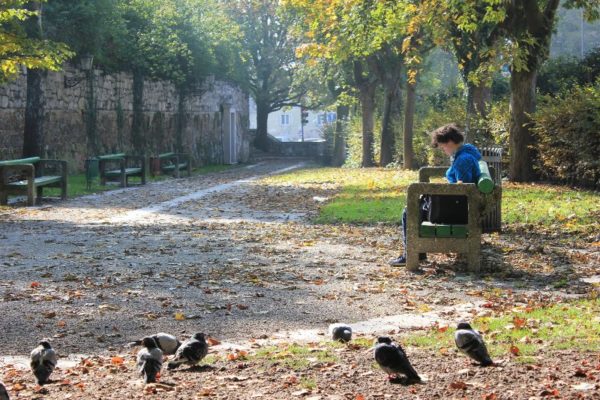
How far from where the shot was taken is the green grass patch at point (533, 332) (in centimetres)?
679

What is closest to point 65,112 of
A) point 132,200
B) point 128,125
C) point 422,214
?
point 128,125

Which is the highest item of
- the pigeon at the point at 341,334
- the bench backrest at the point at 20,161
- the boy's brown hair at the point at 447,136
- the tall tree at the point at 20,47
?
the tall tree at the point at 20,47

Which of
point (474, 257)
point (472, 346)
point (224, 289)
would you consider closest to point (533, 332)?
point (472, 346)

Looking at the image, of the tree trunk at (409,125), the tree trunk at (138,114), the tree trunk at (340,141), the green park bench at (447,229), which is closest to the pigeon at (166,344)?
the green park bench at (447,229)

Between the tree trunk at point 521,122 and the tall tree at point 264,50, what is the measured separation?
46710 millimetres

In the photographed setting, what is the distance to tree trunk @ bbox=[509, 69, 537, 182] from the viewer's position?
23.6 meters

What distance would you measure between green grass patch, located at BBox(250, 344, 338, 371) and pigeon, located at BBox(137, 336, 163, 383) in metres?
0.83

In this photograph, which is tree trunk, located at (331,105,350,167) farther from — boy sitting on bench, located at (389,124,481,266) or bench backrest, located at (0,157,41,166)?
boy sitting on bench, located at (389,124,481,266)

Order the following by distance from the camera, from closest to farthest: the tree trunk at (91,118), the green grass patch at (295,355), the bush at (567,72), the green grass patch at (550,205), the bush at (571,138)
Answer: the green grass patch at (295,355)
the green grass patch at (550,205)
the bush at (571,138)
the bush at (567,72)
the tree trunk at (91,118)

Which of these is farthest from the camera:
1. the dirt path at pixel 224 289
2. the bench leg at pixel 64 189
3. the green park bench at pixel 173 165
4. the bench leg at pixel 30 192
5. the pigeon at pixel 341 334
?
the green park bench at pixel 173 165

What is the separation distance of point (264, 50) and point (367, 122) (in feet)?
91.4

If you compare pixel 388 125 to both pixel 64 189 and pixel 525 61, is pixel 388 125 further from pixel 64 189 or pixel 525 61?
pixel 64 189

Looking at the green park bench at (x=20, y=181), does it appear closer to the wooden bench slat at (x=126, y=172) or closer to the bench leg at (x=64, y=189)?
the bench leg at (x=64, y=189)

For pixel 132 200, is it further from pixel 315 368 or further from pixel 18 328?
pixel 315 368
